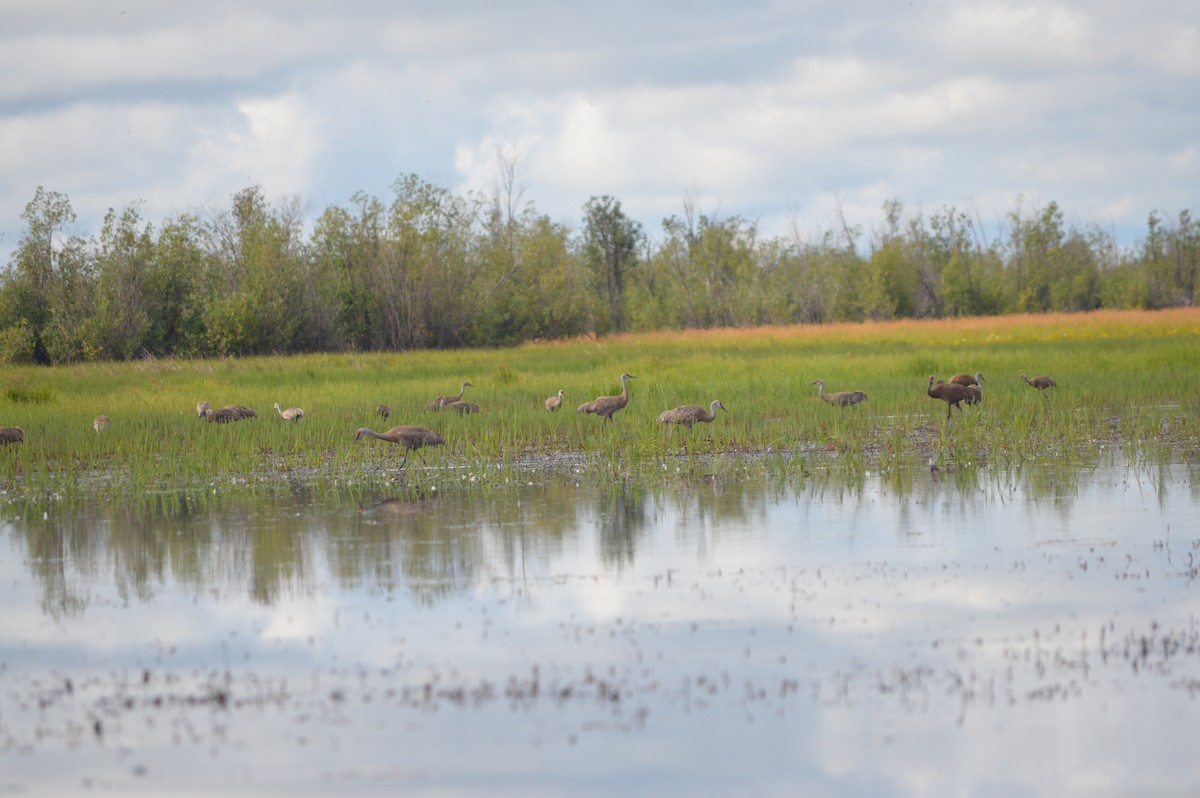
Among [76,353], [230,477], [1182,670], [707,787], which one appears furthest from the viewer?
[76,353]

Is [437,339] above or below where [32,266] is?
below

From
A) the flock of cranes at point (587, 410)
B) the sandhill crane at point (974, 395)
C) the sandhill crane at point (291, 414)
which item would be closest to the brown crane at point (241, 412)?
the flock of cranes at point (587, 410)

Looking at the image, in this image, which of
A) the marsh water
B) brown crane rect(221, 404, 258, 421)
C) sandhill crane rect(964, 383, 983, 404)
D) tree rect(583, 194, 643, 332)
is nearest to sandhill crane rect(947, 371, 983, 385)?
sandhill crane rect(964, 383, 983, 404)

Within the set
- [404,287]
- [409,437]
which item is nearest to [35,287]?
[404,287]

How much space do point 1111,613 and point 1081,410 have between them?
12099 millimetres

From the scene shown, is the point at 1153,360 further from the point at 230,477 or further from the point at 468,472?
the point at 230,477

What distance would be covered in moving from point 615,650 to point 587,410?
12.3 m

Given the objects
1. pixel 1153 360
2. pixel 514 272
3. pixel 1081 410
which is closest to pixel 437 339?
pixel 514 272

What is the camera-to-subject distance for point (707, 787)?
15.8 feet

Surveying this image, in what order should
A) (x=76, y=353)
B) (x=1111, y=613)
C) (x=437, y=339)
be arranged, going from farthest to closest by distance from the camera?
1. (x=437, y=339)
2. (x=76, y=353)
3. (x=1111, y=613)

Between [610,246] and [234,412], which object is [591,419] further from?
[610,246]

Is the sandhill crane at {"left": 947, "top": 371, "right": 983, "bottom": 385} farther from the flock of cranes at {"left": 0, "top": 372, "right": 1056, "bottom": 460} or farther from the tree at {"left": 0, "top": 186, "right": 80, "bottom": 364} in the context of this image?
the tree at {"left": 0, "top": 186, "right": 80, "bottom": 364}

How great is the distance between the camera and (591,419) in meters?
18.8

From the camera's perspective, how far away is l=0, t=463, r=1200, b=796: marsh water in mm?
5016
